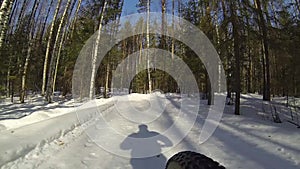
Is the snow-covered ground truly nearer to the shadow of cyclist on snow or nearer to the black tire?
the shadow of cyclist on snow

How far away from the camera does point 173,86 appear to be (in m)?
37.6

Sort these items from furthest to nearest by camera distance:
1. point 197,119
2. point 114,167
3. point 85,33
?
point 85,33 → point 197,119 → point 114,167

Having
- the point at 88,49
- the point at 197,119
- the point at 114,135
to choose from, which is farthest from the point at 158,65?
the point at 114,135

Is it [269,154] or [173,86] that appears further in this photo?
[173,86]

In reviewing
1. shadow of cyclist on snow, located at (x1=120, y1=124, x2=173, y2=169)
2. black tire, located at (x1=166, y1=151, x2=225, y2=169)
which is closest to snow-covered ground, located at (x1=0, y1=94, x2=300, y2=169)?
shadow of cyclist on snow, located at (x1=120, y1=124, x2=173, y2=169)

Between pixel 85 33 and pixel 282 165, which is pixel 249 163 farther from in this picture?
pixel 85 33

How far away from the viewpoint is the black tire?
255 cm

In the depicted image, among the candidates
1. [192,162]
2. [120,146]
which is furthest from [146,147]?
[192,162]

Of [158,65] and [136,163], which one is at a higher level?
[158,65]

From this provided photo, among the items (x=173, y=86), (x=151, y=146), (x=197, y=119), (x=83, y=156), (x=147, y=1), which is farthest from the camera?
(x=173, y=86)

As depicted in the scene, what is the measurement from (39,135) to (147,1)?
2535 cm

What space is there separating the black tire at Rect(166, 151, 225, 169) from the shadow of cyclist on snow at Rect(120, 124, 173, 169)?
87.1 inches

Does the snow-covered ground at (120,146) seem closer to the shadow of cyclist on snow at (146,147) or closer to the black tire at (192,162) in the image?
the shadow of cyclist on snow at (146,147)

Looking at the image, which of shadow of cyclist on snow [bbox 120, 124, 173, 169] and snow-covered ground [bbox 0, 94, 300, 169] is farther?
shadow of cyclist on snow [bbox 120, 124, 173, 169]
